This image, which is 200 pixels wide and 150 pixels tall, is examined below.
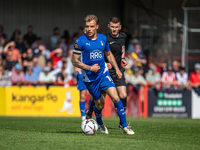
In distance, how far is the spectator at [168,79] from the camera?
53.4 ft

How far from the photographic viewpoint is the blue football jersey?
7129mm

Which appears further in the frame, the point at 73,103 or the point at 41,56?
the point at 41,56

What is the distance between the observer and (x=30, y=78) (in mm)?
15945

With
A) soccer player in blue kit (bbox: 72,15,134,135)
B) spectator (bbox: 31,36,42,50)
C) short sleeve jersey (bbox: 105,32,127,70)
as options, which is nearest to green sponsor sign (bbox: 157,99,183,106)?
spectator (bbox: 31,36,42,50)

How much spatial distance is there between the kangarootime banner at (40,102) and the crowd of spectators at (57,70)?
271mm

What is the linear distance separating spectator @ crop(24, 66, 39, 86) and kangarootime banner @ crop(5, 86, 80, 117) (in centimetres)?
21

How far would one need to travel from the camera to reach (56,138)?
655 cm

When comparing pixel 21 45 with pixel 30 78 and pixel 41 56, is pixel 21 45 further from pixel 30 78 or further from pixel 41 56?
pixel 30 78

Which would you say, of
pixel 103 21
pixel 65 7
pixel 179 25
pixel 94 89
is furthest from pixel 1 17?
pixel 94 89

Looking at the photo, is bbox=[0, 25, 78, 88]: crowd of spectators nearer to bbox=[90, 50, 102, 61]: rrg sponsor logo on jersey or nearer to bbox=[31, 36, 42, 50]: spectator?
bbox=[31, 36, 42, 50]: spectator

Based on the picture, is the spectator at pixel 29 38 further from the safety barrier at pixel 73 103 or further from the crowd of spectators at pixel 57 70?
the safety barrier at pixel 73 103

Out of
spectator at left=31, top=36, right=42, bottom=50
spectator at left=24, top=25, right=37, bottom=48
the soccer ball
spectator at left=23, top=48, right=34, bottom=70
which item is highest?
spectator at left=24, top=25, right=37, bottom=48

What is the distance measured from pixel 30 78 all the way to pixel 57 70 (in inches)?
47.0

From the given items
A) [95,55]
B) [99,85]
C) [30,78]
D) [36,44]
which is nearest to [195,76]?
[30,78]
